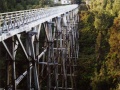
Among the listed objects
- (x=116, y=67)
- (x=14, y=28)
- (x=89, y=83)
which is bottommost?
Result: (x=89, y=83)

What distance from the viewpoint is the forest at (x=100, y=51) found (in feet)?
72.6

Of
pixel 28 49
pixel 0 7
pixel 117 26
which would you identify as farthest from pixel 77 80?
pixel 0 7

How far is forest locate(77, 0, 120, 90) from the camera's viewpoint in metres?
22.1

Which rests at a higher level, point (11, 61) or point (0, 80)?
point (11, 61)

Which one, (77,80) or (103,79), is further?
(77,80)

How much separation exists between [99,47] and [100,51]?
109 cm

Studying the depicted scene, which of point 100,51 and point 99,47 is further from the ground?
point 99,47

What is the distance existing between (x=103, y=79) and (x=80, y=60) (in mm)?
8444

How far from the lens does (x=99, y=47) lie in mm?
29688

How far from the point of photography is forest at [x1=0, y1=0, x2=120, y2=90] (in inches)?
874

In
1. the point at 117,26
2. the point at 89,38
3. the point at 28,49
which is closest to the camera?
the point at 28,49

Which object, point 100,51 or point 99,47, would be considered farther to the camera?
point 99,47

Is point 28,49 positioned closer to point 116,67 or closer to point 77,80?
point 116,67

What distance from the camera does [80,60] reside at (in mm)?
30281
